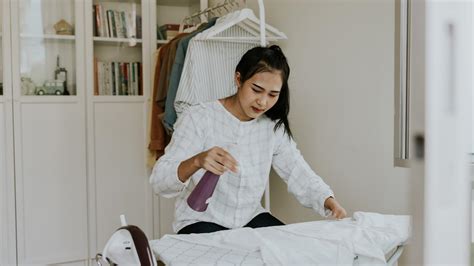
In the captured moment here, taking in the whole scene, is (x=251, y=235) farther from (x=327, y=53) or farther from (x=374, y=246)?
(x=327, y=53)

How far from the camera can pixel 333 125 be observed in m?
1.40

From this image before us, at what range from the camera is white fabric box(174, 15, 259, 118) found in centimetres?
177

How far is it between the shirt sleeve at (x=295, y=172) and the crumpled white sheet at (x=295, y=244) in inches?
14.1

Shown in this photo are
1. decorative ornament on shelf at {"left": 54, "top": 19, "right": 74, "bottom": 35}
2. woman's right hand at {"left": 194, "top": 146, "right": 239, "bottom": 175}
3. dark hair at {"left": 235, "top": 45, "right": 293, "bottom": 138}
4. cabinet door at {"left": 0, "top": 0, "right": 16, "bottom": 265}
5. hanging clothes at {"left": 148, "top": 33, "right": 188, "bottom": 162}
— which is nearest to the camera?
woman's right hand at {"left": 194, "top": 146, "right": 239, "bottom": 175}

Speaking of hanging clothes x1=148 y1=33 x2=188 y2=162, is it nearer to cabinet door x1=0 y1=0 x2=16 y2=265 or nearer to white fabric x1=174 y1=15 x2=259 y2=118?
white fabric x1=174 y1=15 x2=259 y2=118

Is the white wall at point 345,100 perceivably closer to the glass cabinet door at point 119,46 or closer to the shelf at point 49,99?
the glass cabinet door at point 119,46

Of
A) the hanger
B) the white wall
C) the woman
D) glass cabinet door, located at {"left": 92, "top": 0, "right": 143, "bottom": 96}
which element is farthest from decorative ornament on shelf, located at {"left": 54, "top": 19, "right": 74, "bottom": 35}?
the woman

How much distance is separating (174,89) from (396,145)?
49.5 inches

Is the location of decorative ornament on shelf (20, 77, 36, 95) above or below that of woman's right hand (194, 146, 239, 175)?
above

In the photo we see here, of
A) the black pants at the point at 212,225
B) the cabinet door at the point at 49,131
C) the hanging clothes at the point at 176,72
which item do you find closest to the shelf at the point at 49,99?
the cabinet door at the point at 49,131

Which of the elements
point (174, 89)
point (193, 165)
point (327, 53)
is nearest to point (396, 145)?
point (193, 165)

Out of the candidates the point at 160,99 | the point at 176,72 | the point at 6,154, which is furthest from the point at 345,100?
the point at 6,154

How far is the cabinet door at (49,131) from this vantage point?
2.21m

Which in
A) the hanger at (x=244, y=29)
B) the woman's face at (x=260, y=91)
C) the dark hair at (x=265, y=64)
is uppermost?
the hanger at (x=244, y=29)
